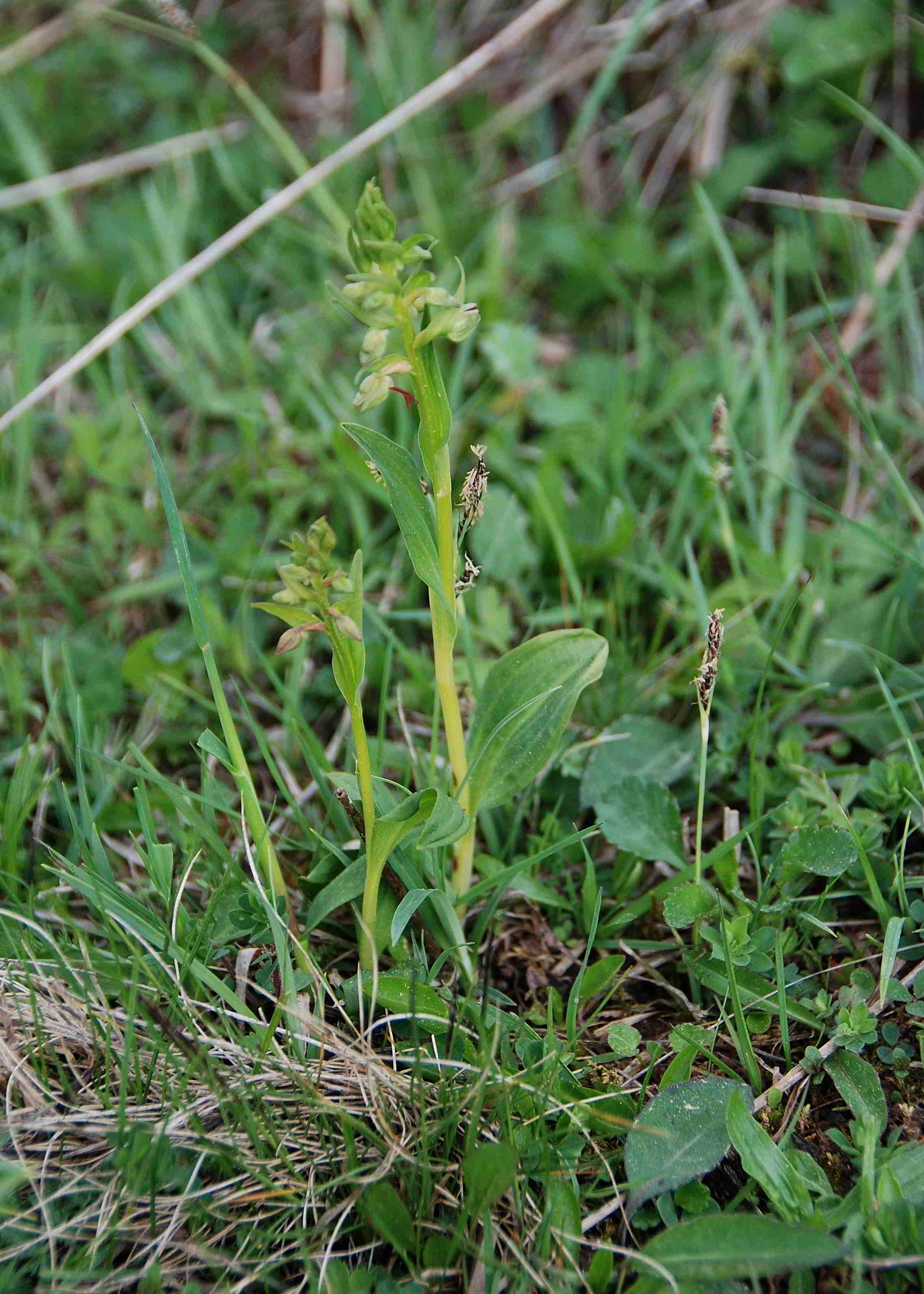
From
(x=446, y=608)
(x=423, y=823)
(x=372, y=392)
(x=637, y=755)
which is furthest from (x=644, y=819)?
(x=372, y=392)

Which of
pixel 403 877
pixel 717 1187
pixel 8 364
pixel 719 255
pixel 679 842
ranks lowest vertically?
pixel 717 1187

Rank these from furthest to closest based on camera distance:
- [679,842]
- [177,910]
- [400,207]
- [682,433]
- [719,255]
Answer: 1. [400,207]
2. [719,255]
3. [682,433]
4. [679,842]
5. [177,910]

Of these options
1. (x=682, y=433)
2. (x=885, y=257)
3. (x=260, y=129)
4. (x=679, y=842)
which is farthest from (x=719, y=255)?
(x=679, y=842)

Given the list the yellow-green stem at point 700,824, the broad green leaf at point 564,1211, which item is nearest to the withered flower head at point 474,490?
the yellow-green stem at point 700,824

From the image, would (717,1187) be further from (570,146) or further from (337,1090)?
(570,146)

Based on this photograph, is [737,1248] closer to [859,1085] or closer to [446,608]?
[859,1085]

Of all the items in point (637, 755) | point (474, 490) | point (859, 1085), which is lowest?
point (859, 1085)

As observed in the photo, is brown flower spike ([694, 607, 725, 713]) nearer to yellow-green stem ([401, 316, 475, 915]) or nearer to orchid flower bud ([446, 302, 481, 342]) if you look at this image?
yellow-green stem ([401, 316, 475, 915])

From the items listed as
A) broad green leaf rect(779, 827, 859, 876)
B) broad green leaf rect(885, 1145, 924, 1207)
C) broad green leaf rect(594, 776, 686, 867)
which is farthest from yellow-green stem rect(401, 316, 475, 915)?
broad green leaf rect(885, 1145, 924, 1207)
